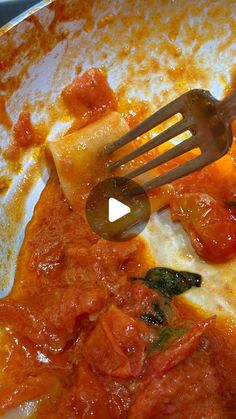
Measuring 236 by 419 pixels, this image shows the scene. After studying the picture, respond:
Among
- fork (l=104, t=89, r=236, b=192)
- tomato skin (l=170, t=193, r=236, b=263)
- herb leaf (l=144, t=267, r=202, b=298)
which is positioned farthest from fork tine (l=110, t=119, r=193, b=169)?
herb leaf (l=144, t=267, r=202, b=298)

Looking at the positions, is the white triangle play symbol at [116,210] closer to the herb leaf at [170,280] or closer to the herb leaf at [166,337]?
the herb leaf at [170,280]

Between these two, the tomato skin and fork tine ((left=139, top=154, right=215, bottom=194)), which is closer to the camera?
fork tine ((left=139, top=154, right=215, bottom=194))

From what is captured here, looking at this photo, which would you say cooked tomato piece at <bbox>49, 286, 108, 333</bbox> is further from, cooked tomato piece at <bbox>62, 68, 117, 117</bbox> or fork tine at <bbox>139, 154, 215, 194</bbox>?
cooked tomato piece at <bbox>62, 68, 117, 117</bbox>

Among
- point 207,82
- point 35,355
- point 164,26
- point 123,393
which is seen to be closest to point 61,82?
point 164,26

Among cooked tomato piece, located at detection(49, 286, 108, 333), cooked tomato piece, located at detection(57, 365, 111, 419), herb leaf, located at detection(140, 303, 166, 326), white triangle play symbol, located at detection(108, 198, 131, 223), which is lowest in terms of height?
herb leaf, located at detection(140, 303, 166, 326)

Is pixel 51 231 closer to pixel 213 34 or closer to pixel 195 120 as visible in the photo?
pixel 195 120

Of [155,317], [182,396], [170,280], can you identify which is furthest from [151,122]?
[182,396]

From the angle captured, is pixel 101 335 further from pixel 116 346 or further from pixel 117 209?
pixel 117 209
